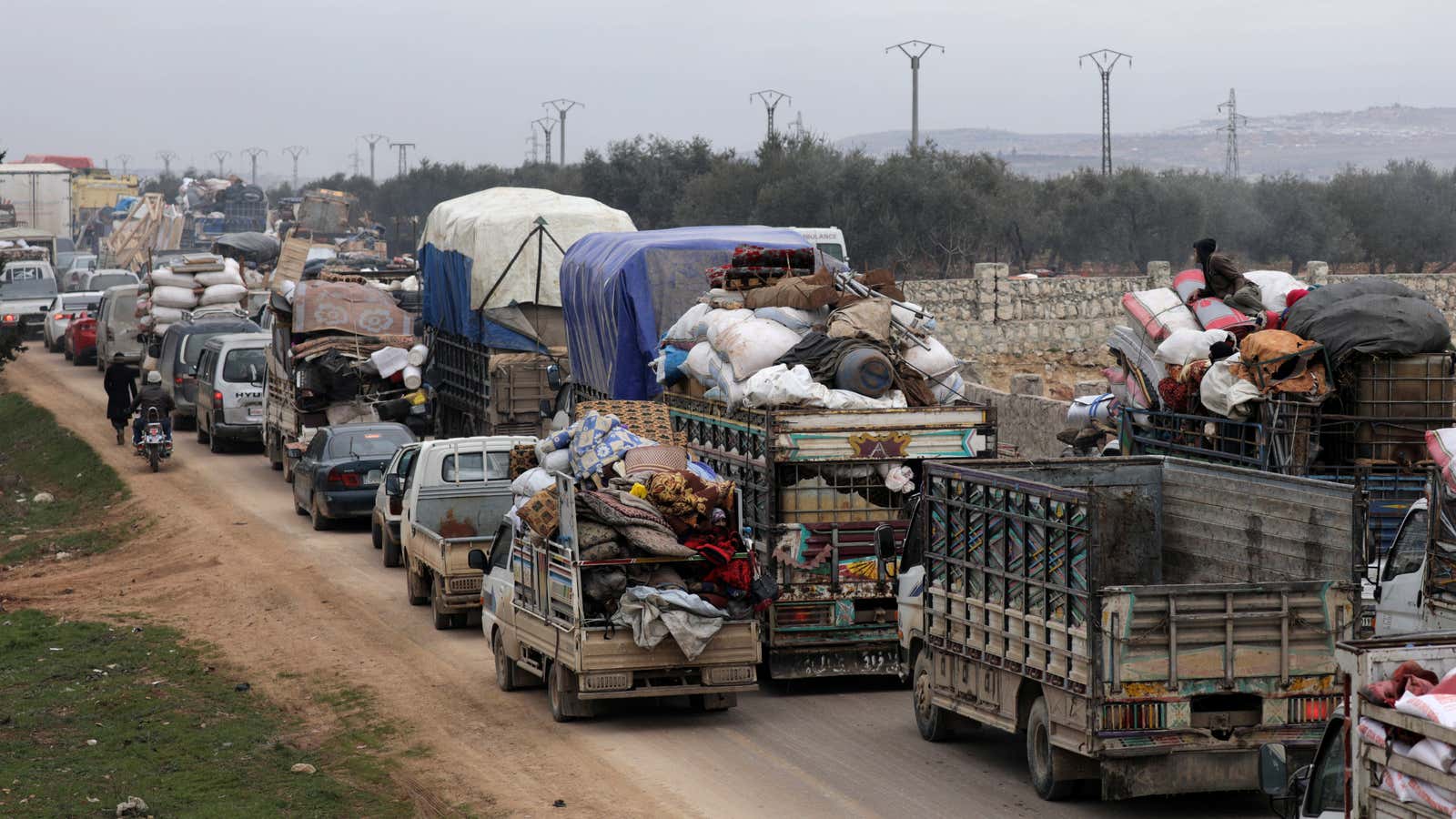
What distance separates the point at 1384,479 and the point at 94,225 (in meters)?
113

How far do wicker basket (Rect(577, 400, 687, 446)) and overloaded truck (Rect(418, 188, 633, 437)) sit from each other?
8716 mm

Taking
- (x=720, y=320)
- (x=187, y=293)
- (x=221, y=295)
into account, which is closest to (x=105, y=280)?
(x=221, y=295)

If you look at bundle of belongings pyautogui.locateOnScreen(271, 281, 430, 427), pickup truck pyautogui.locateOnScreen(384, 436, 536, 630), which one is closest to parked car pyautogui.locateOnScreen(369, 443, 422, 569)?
pickup truck pyautogui.locateOnScreen(384, 436, 536, 630)

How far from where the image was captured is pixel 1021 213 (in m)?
Result: 68.4

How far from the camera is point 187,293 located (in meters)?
37.7

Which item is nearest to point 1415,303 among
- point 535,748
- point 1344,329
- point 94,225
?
point 1344,329

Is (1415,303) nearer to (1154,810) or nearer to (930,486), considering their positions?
(930,486)

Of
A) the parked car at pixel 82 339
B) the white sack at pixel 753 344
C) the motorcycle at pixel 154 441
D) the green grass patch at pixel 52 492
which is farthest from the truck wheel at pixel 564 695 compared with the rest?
the parked car at pixel 82 339

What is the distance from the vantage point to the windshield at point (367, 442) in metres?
23.2

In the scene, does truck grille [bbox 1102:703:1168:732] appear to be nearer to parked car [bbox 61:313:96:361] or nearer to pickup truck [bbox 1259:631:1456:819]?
pickup truck [bbox 1259:631:1456:819]

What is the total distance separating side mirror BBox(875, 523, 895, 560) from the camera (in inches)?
549

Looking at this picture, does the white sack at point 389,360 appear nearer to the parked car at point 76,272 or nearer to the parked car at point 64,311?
the parked car at point 64,311

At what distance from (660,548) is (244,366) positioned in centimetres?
1932

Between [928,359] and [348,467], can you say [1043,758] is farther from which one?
[348,467]
